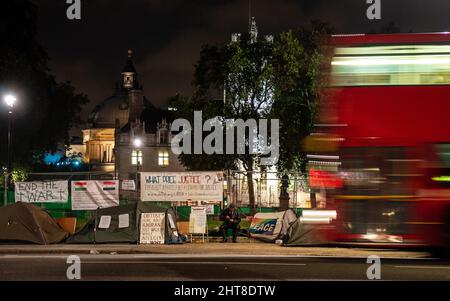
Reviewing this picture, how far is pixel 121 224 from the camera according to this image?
85.9ft

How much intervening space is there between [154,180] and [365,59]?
1346 cm

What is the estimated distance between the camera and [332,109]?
16.4 meters

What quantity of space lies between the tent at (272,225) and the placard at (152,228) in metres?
3.44

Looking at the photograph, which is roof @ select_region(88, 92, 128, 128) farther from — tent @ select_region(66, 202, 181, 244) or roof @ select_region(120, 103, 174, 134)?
tent @ select_region(66, 202, 181, 244)

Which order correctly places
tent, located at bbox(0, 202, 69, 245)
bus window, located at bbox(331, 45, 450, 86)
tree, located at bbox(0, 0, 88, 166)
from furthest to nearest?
tree, located at bbox(0, 0, 88, 166)
tent, located at bbox(0, 202, 69, 245)
bus window, located at bbox(331, 45, 450, 86)

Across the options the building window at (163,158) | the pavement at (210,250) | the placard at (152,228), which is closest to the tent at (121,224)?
the placard at (152,228)

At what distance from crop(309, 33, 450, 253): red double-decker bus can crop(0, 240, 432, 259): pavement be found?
563 cm

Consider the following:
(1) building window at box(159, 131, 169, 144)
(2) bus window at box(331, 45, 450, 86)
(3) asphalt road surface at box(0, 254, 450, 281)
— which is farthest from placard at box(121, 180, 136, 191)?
(1) building window at box(159, 131, 169, 144)

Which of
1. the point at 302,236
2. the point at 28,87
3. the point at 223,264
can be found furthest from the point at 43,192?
the point at 28,87

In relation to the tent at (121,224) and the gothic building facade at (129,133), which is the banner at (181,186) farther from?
the gothic building facade at (129,133)

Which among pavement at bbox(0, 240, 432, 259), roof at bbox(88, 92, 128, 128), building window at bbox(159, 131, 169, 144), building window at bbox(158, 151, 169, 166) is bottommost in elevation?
pavement at bbox(0, 240, 432, 259)

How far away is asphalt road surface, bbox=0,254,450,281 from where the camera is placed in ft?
48.7

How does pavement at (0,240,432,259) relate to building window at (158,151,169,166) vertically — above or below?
below

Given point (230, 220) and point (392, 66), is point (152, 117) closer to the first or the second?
point (230, 220)
